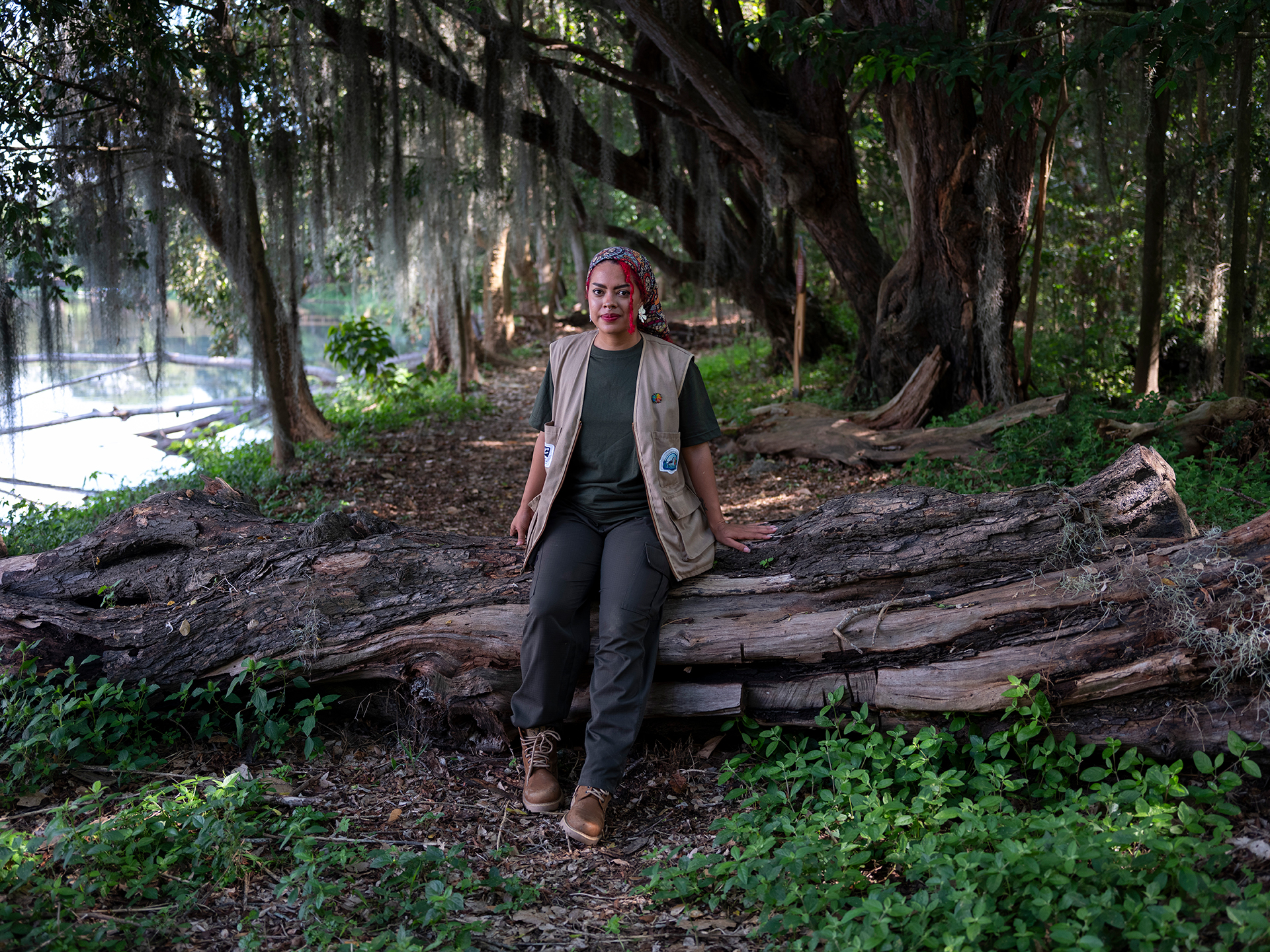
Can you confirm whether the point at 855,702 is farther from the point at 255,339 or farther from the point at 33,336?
the point at 33,336

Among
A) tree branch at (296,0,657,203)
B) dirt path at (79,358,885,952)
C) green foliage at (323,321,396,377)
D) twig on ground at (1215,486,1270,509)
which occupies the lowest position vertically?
dirt path at (79,358,885,952)

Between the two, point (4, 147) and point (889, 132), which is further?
point (889, 132)

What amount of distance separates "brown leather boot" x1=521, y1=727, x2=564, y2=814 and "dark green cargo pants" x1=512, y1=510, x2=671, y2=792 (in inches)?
1.7

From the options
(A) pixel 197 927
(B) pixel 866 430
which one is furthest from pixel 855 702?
(B) pixel 866 430

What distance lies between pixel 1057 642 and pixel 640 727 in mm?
1367

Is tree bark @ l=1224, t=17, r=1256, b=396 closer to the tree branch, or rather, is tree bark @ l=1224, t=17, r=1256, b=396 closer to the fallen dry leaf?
the tree branch

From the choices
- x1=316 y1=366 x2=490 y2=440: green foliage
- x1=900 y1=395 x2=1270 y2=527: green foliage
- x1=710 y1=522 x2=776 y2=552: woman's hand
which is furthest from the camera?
x1=316 y1=366 x2=490 y2=440: green foliage

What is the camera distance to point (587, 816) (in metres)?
2.67

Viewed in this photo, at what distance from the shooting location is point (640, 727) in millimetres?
3090

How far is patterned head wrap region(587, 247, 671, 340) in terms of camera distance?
301cm

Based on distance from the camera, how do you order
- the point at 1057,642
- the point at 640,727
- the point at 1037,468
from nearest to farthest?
the point at 1057,642 < the point at 640,727 < the point at 1037,468

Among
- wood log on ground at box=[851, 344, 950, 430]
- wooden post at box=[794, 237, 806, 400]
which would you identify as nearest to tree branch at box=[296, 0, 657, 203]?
wooden post at box=[794, 237, 806, 400]

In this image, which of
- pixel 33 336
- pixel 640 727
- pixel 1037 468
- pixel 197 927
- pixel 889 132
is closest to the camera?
pixel 197 927

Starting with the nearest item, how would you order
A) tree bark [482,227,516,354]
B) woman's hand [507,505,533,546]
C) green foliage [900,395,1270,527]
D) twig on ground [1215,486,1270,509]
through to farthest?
1. woman's hand [507,505,533,546]
2. twig on ground [1215,486,1270,509]
3. green foliage [900,395,1270,527]
4. tree bark [482,227,516,354]
